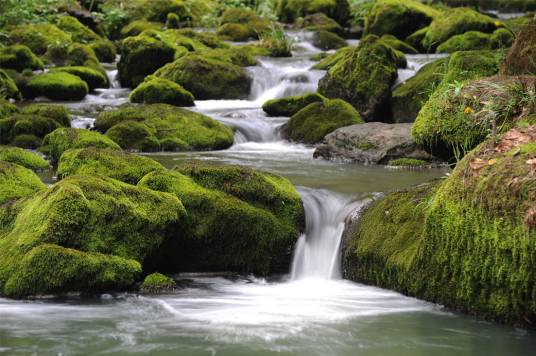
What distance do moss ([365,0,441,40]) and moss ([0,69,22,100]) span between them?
1104cm

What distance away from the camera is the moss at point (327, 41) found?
24.4 meters

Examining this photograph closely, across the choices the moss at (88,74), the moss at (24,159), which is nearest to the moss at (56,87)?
the moss at (88,74)

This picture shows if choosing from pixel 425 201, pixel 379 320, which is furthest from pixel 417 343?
pixel 425 201

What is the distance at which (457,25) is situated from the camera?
64.7 feet

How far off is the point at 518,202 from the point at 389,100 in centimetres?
944

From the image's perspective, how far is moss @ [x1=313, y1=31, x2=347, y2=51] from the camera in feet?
80.1

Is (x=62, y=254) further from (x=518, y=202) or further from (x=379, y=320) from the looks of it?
(x=518, y=202)

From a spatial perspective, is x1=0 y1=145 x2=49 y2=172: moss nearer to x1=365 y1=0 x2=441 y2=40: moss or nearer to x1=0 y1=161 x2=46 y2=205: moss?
x1=0 y1=161 x2=46 y2=205: moss

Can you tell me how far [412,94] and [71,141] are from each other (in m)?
6.34

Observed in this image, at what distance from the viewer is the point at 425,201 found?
22.4ft

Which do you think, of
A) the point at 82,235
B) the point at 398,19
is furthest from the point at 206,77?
the point at 82,235

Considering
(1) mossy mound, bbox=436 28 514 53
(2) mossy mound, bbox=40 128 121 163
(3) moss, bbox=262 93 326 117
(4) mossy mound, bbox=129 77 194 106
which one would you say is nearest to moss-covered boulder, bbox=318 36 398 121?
(3) moss, bbox=262 93 326 117

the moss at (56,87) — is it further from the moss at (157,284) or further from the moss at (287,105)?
the moss at (157,284)

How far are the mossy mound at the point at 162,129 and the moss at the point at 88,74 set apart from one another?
16.4 feet
